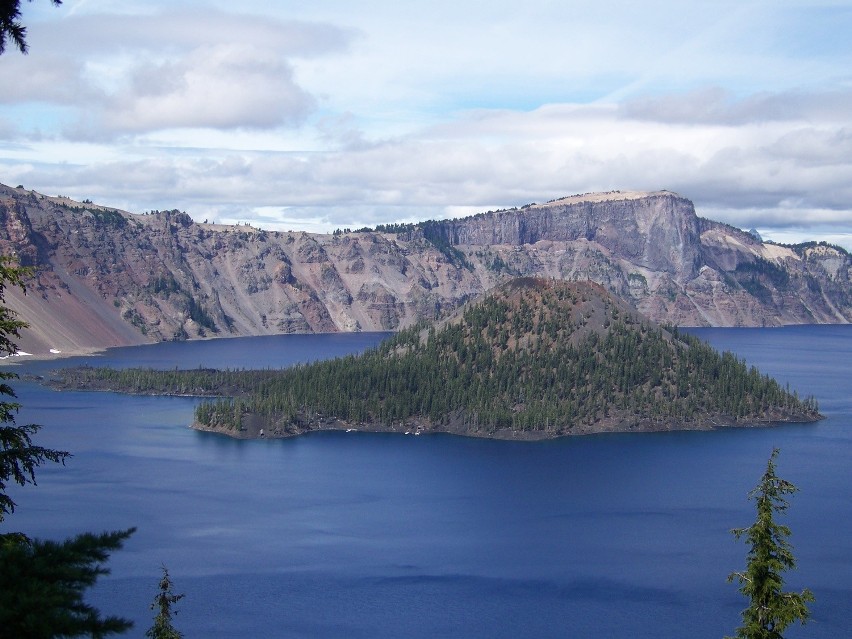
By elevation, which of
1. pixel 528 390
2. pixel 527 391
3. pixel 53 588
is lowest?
pixel 527 391

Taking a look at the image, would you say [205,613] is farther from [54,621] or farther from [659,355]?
[659,355]

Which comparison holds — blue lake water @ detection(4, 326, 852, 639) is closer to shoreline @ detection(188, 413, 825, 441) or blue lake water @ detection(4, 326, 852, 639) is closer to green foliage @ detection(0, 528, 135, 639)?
shoreline @ detection(188, 413, 825, 441)

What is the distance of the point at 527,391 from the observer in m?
177

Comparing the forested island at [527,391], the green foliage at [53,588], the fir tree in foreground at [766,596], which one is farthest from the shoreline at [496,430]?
the green foliage at [53,588]

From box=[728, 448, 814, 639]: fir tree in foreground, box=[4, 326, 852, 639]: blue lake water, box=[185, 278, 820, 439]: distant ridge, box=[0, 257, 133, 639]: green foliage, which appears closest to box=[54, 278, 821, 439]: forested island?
box=[185, 278, 820, 439]: distant ridge

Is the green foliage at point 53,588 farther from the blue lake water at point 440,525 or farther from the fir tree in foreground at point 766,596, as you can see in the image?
the blue lake water at point 440,525

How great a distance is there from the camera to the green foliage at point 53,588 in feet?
44.5

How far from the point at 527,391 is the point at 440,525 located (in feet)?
240

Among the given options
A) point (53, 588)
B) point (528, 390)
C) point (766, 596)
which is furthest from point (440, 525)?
point (53, 588)

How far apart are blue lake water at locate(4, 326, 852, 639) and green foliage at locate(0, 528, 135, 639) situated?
58.1 meters

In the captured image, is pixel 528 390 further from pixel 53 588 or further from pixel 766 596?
pixel 53 588

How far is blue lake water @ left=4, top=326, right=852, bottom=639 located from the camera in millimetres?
76375

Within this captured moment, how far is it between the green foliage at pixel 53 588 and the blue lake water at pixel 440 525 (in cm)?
5810

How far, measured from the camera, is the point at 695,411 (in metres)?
175
